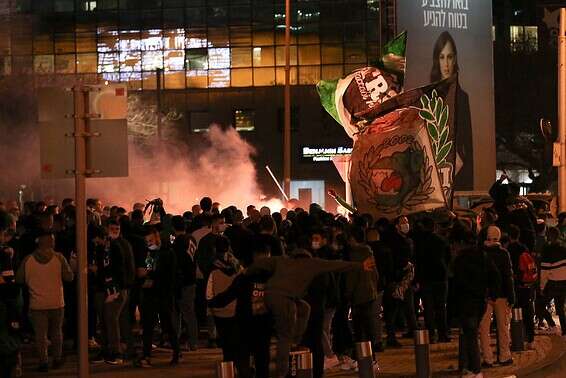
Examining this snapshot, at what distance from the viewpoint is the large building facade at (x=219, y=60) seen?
63.3 m

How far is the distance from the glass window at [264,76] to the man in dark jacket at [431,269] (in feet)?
151

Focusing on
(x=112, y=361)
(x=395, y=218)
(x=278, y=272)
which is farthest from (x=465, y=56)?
(x=278, y=272)

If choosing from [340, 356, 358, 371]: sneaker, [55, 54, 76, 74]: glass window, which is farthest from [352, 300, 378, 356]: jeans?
[55, 54, 76, 74]: glass window

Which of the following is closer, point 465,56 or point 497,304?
point 497,304

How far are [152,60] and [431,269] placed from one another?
46.9 m

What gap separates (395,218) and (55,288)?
7212 millimetres

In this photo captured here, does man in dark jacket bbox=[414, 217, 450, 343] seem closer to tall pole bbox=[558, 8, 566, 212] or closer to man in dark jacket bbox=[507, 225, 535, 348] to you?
man in dark jacket bbox=[507, 225, 535, 348]

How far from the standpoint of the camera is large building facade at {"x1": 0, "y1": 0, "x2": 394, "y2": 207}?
63.3 m

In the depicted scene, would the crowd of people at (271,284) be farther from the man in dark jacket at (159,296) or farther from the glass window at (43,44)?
the glass window at (43,44)

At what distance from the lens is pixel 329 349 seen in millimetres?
16078

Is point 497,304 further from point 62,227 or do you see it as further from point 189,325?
point 62,227

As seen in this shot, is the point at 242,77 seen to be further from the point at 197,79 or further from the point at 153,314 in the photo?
the point at 153,314

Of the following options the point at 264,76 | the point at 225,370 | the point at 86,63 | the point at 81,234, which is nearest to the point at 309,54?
the point at 264,76

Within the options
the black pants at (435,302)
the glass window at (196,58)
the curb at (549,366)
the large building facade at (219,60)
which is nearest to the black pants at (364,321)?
the curb at (549,366)
